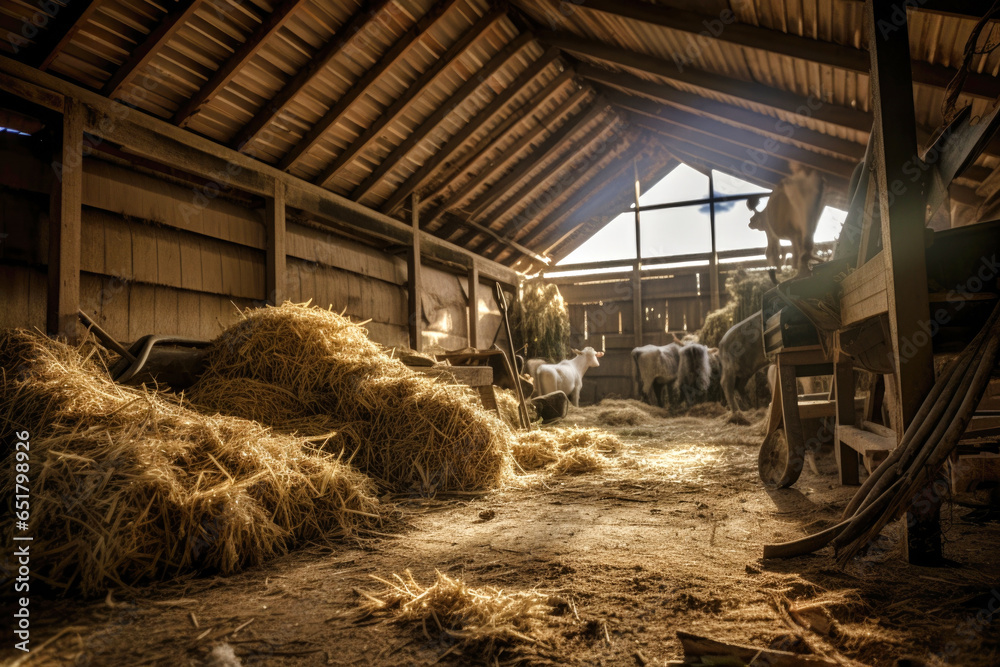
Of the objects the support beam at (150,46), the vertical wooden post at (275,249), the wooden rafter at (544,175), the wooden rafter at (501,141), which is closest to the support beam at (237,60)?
the support beam at (150,46)

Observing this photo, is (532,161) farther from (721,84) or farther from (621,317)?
(621,317)

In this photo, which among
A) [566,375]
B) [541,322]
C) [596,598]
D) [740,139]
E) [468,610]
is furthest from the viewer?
[541,322]

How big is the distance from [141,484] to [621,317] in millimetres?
12020

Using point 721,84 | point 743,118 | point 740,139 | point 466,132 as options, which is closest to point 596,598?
point 721,84

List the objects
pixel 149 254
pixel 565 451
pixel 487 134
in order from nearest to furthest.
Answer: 1. pixel 149 254
2. pixel 565 451
3. pixel 487 134

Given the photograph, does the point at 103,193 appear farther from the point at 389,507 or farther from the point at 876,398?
the point at 876,398

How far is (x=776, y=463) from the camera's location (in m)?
3.79

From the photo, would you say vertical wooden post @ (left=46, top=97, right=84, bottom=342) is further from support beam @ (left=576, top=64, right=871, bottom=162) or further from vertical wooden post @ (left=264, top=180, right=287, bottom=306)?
support beam @ (left=576, top=64, right=871, bottom=162)

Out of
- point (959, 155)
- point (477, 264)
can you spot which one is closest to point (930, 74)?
point (959, 155)

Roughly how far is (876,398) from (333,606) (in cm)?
340

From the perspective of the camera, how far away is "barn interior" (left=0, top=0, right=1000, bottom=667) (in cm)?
168

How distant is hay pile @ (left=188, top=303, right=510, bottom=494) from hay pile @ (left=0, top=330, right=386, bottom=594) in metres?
0.70

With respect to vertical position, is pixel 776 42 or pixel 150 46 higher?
pixel 776 42

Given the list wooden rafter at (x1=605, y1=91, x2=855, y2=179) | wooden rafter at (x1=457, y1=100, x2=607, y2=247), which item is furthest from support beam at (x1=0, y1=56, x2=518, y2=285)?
wooden rafter at (x1=605, y1=91, x2=855, y2=179)
